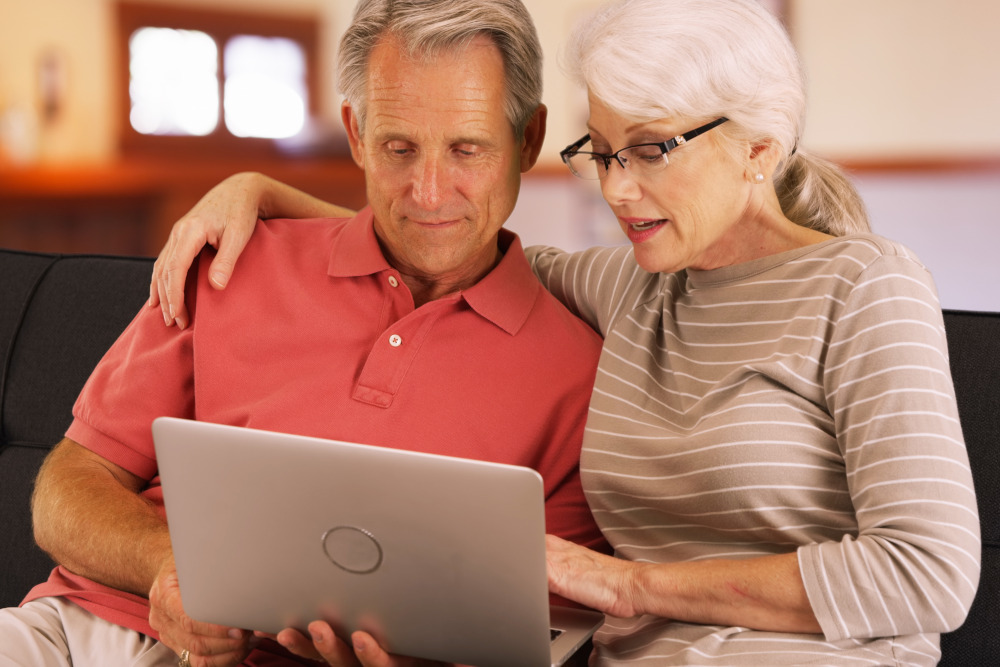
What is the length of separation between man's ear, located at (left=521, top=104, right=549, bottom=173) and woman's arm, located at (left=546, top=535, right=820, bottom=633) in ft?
1.99

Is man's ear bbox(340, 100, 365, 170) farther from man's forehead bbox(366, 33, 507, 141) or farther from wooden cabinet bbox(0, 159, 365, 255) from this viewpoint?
wooden cabinet bbox(0, 159, 365, 255)

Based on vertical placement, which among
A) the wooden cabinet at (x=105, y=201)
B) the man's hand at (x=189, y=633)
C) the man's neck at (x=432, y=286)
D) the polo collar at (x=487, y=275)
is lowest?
the wooden cabinet at (x=105, y=201)

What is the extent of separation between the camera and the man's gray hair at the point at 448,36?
1.37m

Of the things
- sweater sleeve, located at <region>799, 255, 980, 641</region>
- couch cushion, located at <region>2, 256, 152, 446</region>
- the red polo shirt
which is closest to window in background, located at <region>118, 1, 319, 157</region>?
couch cushion, located at <region>2, 256, 152, 446</region>

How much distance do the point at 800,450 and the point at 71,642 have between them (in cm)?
95

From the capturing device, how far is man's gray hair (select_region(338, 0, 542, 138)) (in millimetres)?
1366

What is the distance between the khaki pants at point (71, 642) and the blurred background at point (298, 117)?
11.7ft

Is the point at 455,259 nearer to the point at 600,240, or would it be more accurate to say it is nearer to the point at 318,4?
the point at 600,240

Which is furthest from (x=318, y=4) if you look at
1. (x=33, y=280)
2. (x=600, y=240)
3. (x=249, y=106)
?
(x=33, y=280)

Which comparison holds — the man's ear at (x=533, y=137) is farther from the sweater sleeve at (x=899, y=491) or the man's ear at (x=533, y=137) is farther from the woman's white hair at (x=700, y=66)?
the sweater sleeve at (x=899, y=491)

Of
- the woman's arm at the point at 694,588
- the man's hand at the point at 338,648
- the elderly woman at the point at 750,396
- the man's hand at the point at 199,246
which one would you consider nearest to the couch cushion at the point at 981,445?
the elderly woman at the point at 750,396

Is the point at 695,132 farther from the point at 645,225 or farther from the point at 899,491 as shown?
the point at 899,491

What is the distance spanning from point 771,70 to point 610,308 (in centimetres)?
41

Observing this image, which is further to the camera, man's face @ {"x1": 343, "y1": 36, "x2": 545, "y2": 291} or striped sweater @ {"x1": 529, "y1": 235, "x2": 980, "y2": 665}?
man's face @ {"x1": 343, "y1": 36, "x2": 545, "y2": 291}
